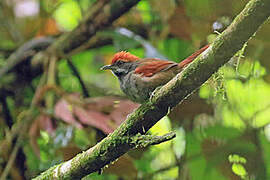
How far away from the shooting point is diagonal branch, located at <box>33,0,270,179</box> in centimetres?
135

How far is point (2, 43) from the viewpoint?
421 cm

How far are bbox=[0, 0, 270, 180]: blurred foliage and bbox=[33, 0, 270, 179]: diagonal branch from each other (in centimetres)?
85

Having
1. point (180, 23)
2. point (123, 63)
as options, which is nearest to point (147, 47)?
point (180, 23)

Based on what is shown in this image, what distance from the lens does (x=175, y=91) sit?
1.59 m

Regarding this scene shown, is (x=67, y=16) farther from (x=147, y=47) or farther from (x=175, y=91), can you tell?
(x=175, y=91)

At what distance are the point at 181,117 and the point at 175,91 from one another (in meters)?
1.62

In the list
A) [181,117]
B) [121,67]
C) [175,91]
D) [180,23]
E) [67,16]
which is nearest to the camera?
[175,91]

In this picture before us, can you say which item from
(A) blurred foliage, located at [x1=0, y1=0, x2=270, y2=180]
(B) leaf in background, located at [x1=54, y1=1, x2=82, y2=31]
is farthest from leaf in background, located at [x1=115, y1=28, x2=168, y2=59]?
(B) leaf in background, located at [x1=54, y1=1, x2=82, y2=31]

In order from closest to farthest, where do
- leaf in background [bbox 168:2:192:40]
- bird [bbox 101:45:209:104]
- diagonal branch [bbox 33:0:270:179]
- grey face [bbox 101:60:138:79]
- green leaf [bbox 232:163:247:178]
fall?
diagonal branch [bbox 33:0:270:179] < bird [bbox 101:45:209:104] < grey face [bbox 101:60:138:79] < green leaf [bbox 232:163:247:178] < leaf in background [bbox 168:2:192:40]

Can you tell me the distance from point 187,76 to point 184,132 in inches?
70.9

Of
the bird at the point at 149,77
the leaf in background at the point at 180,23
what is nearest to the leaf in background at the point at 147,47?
the leaf in background at the point at 180,23

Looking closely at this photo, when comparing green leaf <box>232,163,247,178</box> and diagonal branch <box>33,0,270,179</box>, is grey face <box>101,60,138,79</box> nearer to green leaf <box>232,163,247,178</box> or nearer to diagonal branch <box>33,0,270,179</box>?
diagonal branch <box>33,0,270,179</box>

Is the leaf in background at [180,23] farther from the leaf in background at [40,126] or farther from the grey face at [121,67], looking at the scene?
the leaf in background at [40,126]

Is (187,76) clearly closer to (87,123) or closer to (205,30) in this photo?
(87,123)
